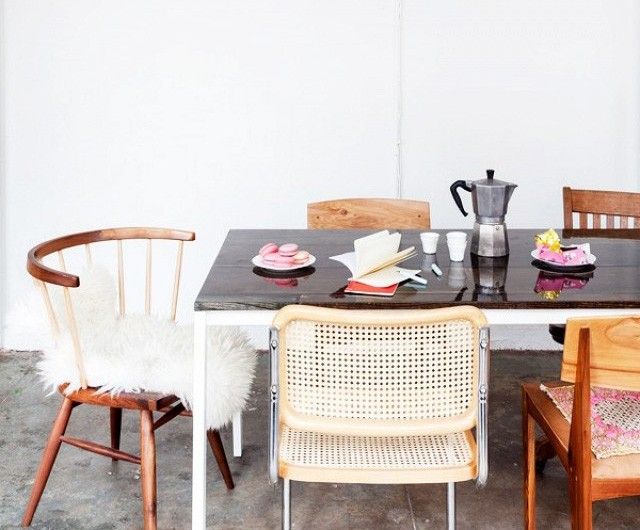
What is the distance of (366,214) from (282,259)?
3.25 feet

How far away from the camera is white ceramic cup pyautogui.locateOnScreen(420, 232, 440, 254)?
271 centimetres

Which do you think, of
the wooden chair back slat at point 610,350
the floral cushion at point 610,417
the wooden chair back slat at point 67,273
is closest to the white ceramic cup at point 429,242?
the floral cushion at point 610,417

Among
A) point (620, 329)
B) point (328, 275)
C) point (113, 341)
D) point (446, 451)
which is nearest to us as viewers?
point (620, 329)

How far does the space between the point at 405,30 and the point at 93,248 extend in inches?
68.8

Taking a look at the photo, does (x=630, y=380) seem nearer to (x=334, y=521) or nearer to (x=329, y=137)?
(x=334, y=521)

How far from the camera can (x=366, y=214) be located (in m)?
3.48

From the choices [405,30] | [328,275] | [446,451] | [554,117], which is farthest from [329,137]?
[446,451]

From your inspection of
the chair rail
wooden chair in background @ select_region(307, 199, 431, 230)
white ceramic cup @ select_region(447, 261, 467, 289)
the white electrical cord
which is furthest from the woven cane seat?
the white electrical cord

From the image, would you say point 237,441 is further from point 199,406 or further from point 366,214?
point 366,214

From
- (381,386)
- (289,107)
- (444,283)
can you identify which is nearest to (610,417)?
(444,283)

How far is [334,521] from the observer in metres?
2.68

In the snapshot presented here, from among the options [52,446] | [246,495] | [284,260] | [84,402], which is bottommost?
[246,495]

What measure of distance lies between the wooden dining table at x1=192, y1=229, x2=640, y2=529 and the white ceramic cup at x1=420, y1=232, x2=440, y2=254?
2 centimetres

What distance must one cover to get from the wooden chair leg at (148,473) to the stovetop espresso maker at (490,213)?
1.06m
